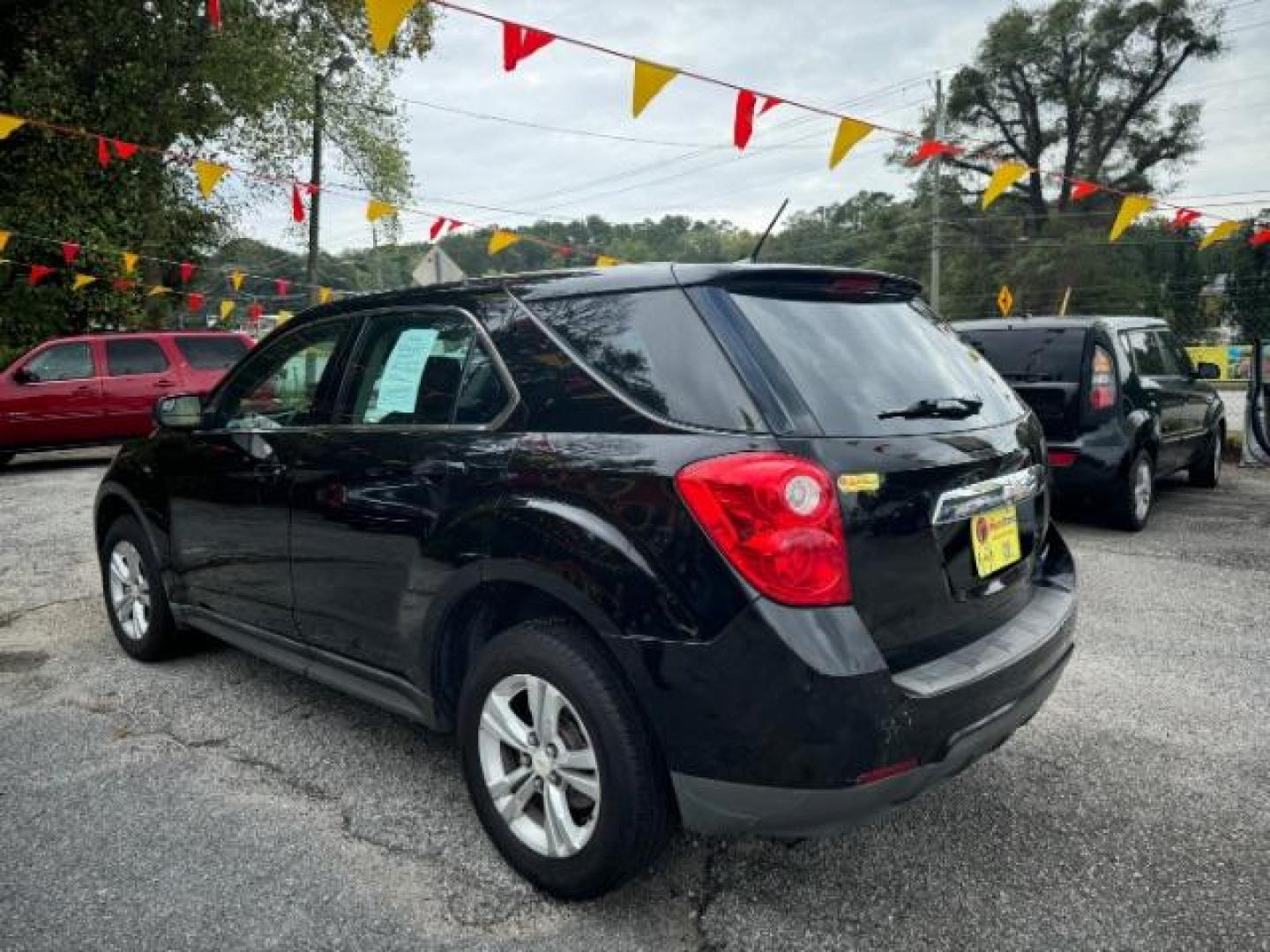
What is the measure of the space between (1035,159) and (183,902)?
167 feet

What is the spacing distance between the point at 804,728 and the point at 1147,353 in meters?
6.66

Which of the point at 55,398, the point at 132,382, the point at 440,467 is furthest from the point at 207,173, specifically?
the point at 440,467

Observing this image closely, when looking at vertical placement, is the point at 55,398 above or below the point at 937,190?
below

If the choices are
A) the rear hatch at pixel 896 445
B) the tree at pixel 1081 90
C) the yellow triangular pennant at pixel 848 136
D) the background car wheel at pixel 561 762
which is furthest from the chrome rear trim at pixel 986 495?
the tree at pixel 1081 90

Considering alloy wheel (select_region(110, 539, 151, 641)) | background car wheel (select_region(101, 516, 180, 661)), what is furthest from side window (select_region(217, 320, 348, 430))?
alloy wheel (select_region(110, 539, 151, 641))

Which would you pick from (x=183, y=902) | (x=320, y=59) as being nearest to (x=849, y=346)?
(x=183, y=902)

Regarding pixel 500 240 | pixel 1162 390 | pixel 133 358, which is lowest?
pixel 1162 390

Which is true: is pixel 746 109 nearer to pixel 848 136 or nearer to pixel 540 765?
pixel 848 136

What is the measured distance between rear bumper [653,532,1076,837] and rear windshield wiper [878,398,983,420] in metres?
0.60

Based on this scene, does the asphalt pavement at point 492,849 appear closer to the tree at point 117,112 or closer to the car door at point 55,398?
the car door at point 55,398

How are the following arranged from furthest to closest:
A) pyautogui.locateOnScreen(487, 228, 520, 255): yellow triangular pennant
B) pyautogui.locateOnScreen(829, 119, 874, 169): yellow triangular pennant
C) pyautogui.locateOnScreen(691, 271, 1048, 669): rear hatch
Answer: pyautogui.locateOnScreen(487, 228, 520, 255): yellow triangular pennant
pyautogui.locateOnScreen(829, 119, 874, 169): yellow triangular pennant
pyautogui.locateOnScreen(691, 271, 1048, 669): rear hatch

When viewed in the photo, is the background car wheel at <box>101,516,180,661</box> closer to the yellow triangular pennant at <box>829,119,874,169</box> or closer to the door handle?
the door handle

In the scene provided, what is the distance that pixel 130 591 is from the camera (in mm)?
4316

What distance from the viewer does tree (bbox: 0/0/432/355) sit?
1680cm
